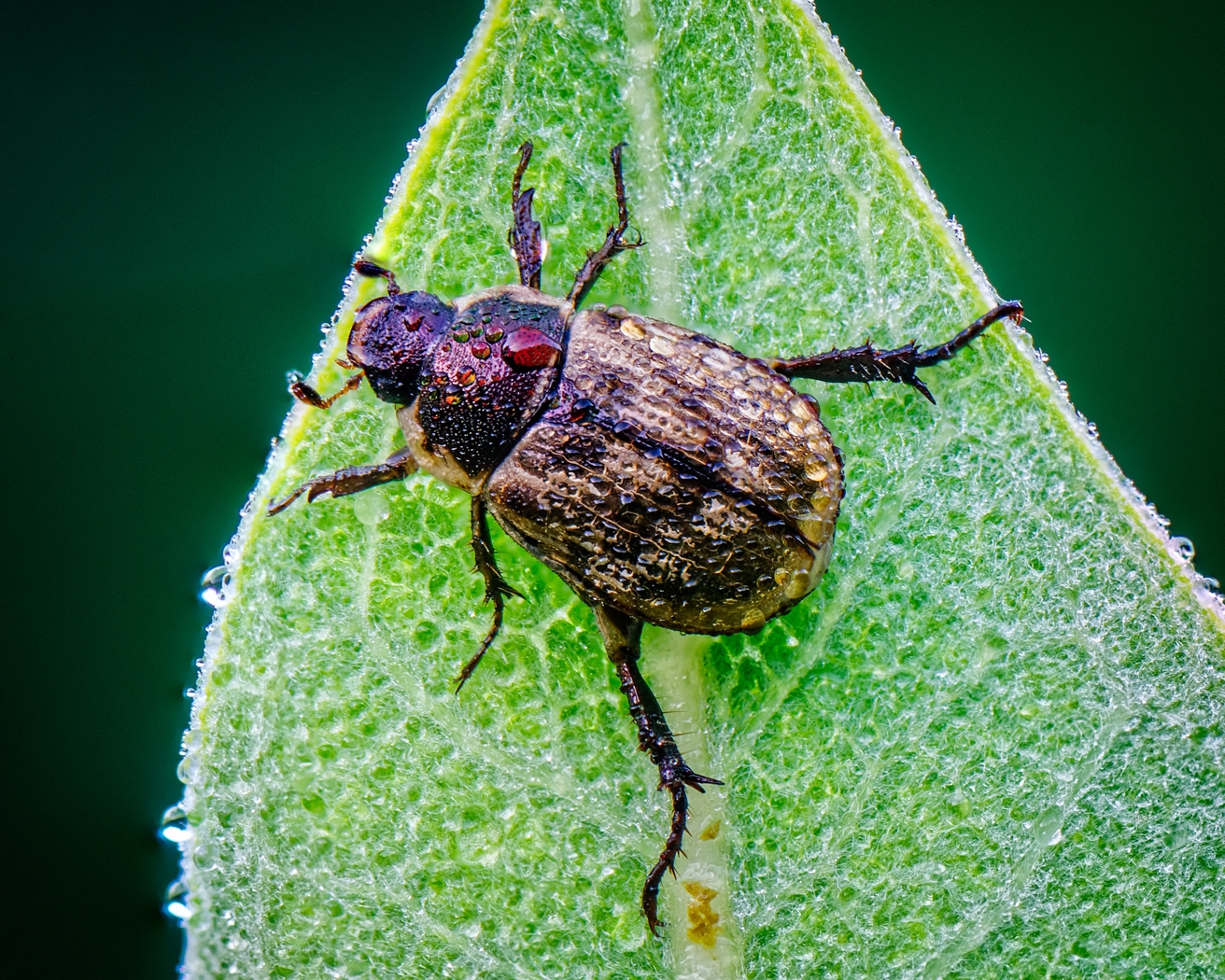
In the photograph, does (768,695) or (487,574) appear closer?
(768,695)

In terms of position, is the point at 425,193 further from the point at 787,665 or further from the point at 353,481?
the point at 787,665

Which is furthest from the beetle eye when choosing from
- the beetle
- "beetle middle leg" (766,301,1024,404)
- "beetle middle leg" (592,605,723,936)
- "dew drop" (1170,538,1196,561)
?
A: "dew drop" (1170,538,1196,561)

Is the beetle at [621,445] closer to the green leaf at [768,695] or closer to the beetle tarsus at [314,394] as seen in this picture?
the beetle tarsus at [314,394]

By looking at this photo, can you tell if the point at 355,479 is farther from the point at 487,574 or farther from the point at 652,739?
the point at 652,739

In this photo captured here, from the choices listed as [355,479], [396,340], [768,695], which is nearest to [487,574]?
[355,479]

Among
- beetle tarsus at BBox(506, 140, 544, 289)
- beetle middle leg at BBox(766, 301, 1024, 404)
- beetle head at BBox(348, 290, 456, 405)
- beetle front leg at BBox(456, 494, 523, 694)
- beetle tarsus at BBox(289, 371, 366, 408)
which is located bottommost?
beetle front leg at BBox(456, 494, 523, 694)

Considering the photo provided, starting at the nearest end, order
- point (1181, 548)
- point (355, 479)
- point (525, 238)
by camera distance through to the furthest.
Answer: point (1181, 548)
point (355, 479)
point (525, 238)

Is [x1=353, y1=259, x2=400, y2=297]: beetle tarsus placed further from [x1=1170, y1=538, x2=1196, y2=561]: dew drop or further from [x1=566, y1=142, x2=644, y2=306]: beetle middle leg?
[x1=1170, y1=538, x2=1196, y2=561]: dew drop
